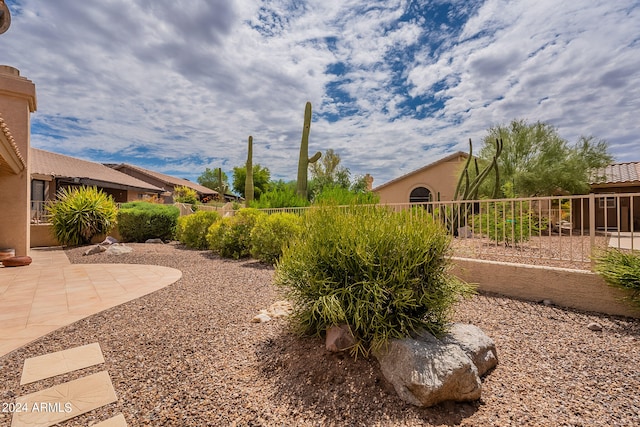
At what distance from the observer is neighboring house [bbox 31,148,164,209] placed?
45.0 ft

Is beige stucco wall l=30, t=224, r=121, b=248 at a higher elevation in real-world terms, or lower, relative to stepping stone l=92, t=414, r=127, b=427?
higher

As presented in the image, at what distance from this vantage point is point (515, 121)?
15289 millimetres

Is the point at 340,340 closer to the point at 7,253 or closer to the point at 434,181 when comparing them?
the point at 7,253

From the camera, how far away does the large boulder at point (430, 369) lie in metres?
1.91

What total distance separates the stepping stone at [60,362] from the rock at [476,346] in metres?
3.07

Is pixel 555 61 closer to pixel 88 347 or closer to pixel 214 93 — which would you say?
pixel 88 347

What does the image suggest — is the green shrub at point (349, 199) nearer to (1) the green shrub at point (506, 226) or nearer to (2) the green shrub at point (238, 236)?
(1) the green shrub at point (506, 226)

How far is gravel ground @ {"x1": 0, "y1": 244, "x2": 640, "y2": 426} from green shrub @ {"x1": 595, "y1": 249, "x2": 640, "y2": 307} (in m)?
0.40

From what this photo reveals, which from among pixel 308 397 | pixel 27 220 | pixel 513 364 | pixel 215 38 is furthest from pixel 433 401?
pixel 27 220

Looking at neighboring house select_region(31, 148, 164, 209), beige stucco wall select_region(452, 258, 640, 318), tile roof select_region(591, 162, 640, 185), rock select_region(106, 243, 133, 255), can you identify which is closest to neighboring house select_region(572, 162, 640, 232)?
tile roof select_region(591, 162, 640, 185)

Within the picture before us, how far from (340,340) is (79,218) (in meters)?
12.2

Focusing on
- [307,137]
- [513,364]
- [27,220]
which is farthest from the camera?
[307,137]

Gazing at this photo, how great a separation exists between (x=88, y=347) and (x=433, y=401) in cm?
310

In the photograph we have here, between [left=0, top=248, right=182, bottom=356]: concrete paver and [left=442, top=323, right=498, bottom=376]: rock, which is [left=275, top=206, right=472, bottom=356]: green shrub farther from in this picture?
[left=0, top=248, right=182, bottom=356]: concrete paver
